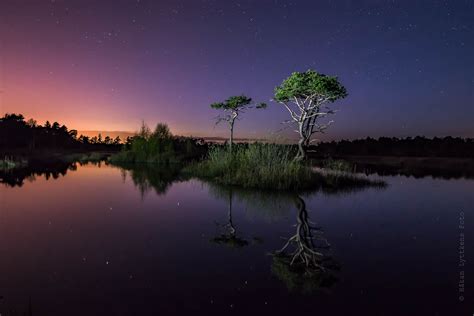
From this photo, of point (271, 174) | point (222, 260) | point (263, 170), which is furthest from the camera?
point (263, 170)

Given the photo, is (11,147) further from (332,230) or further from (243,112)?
(332,230)

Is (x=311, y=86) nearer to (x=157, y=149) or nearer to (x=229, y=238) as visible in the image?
(x=229, y=238)

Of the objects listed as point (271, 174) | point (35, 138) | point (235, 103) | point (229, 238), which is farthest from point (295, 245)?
point (35, 138)

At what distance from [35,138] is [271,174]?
2512 inches

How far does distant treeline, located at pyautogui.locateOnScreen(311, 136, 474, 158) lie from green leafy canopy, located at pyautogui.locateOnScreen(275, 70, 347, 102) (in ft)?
76.8

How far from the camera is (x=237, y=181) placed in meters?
13.6

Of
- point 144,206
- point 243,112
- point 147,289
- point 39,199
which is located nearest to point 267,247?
point 147,289

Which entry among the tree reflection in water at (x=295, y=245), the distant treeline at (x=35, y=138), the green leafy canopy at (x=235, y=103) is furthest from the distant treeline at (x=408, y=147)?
the distant treeline at (x=35, y=138)

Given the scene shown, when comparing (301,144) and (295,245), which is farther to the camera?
(301,144)

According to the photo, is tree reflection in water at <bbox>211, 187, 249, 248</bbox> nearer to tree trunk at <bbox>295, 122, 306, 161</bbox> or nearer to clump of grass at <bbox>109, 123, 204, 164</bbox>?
tree trunk at <bbox>295, 122, 306, 161</bbox>

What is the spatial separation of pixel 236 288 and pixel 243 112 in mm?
27658

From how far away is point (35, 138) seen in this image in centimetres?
6234

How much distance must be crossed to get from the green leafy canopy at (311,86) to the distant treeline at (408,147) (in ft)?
76.8

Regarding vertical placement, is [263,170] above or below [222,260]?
above
